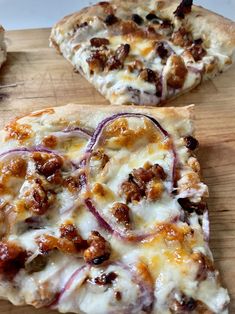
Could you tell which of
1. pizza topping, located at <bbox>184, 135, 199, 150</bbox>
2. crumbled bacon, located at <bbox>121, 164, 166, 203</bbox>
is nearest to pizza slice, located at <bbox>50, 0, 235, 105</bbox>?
pizza topping, located at <bbox>184, 135, 199, 150</bbox>

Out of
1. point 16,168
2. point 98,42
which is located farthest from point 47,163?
point 98,42

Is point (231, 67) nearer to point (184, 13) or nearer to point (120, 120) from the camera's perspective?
point (184, 13)

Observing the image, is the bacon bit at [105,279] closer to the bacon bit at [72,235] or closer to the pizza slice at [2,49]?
the bacon bit at [72,235]

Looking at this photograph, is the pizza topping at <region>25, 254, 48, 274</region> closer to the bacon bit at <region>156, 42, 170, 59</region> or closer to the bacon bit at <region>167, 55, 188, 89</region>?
→ the bacon bit at <region>167, 55, 188, 89</region>

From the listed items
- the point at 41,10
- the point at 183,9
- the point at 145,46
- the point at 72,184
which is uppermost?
the point at 183,9

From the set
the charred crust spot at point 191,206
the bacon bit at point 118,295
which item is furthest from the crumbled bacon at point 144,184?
the bacon bit at point 118,295

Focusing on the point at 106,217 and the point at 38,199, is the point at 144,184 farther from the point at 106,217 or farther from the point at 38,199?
the point at 38,199

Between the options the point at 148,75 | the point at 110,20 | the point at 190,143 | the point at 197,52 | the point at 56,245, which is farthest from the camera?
the point at 110,20
